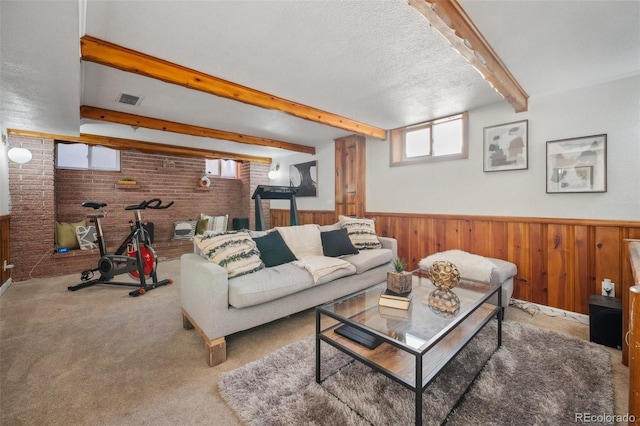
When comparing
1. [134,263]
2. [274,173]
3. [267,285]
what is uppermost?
[274,173]

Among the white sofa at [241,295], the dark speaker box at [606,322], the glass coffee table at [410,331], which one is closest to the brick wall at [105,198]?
the white sofa at [241,295]

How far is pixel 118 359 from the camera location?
6.03 feet

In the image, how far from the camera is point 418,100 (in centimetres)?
291

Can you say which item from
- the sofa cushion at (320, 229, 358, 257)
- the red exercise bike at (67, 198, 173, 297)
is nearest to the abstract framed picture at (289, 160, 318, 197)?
the sofa cushion at (320, 229, 358, 257)

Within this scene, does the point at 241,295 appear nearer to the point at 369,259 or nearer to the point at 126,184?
the point at 369,259

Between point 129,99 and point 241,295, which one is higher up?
point 129,99

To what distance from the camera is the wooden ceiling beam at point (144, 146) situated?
388 centimetres

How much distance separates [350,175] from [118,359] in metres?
3.82

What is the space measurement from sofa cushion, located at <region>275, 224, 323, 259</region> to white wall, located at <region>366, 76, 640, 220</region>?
5.21 feet

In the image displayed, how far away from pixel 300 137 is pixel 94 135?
3.38 meters

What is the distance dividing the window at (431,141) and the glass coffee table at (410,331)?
205 cm

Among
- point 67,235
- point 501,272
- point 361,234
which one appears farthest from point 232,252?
point 67,235

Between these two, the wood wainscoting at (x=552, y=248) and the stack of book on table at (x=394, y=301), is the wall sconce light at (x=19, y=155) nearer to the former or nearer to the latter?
the stack of book on table at (x=394, y=301)

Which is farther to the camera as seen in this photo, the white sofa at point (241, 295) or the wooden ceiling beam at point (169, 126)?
the wooden ceiling beam at point (169, 126)
